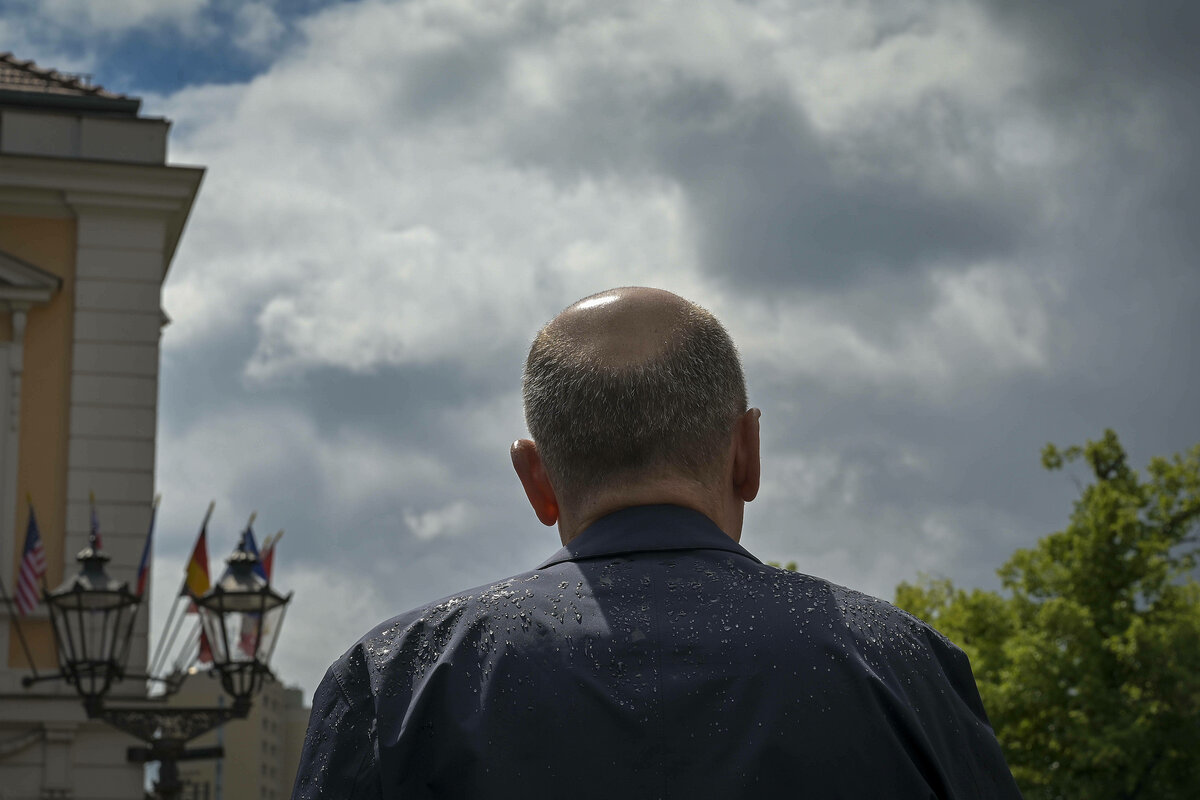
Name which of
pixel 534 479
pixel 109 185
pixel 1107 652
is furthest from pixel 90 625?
pixel 1107 652

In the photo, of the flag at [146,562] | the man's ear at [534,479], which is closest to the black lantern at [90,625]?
the flag at [146,562]

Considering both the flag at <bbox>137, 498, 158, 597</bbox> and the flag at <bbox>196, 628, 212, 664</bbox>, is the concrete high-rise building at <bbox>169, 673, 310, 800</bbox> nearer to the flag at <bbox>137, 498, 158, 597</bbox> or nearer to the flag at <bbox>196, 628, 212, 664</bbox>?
the flag at <bbox>137, 498, 158, 597</bbox>

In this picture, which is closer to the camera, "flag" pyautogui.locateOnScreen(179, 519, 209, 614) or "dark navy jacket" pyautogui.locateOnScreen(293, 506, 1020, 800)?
"dark navy jacket" pyautogui.locateOnScreen(293, 506, 1020, 800)

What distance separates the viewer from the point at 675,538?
2082 millimetres

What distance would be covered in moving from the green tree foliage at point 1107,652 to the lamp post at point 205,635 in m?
15.4

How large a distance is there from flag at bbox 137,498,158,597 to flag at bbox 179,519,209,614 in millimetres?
445

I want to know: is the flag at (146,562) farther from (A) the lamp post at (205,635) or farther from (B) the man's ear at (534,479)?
(B) the man's ear at (534,479)

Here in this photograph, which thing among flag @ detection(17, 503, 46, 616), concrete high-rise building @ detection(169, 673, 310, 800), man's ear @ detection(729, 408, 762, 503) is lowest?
man's ear @ detection(729, 408, 762, 503)

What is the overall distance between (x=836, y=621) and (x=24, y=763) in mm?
14542

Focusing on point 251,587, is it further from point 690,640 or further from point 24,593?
point 690,640

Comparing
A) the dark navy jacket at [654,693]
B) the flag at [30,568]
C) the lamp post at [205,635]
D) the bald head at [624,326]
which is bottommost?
the dark navy jacket at [654,693]

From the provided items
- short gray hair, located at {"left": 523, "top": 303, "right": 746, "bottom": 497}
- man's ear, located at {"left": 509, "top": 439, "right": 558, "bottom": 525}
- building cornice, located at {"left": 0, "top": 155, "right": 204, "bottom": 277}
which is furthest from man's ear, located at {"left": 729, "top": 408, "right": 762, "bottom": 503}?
building cornice, located at {"left": 0, "top": 155, "right": 204, "bottom": 277}

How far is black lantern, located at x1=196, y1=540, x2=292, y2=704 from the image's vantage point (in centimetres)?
985

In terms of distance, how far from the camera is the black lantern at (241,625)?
9.85 meters
